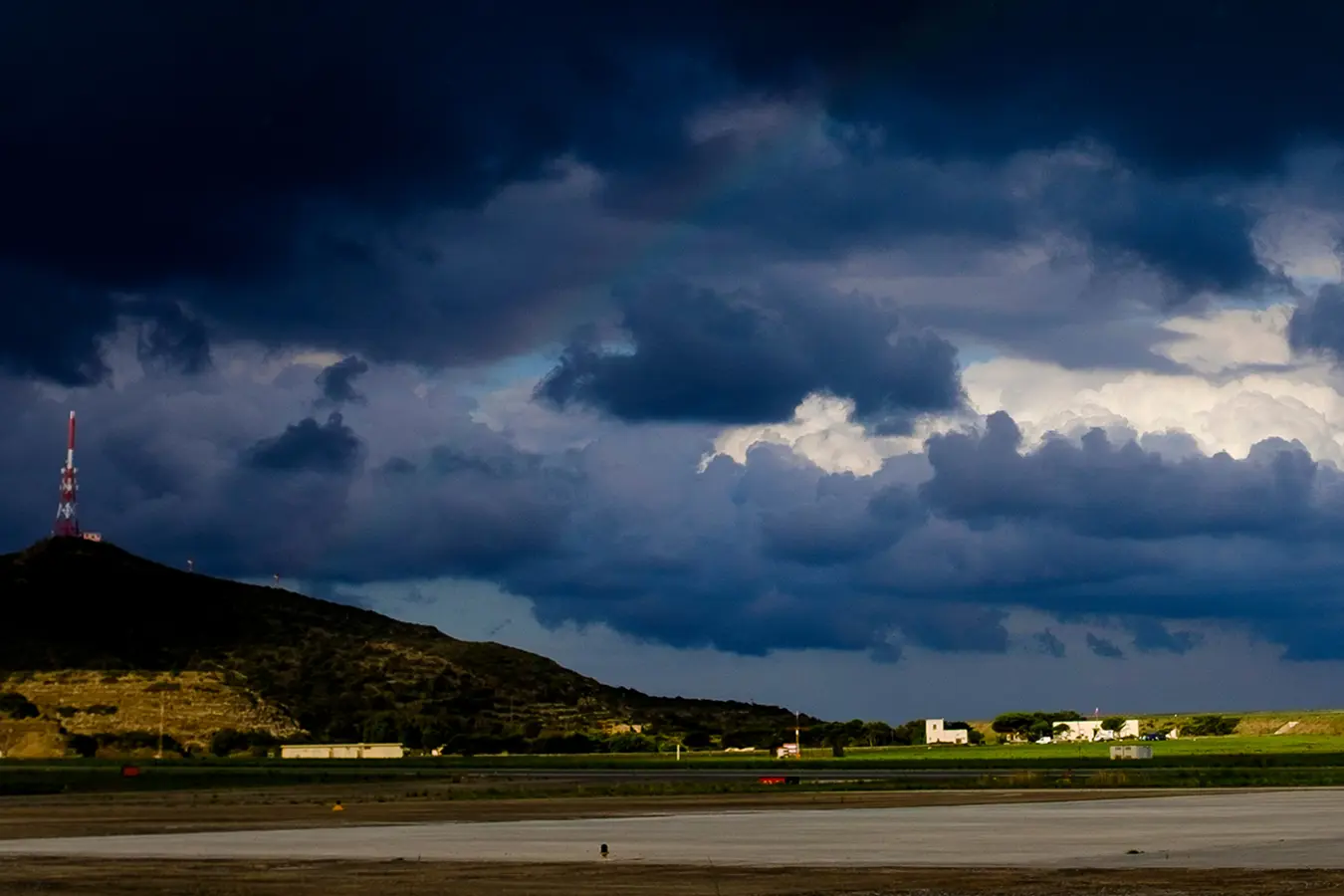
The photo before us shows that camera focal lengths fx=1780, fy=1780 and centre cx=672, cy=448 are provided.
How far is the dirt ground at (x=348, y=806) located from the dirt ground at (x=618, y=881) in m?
20.5

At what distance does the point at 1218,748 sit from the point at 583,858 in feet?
546

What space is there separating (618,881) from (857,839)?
1372 centimetres

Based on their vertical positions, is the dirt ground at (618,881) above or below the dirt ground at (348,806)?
below

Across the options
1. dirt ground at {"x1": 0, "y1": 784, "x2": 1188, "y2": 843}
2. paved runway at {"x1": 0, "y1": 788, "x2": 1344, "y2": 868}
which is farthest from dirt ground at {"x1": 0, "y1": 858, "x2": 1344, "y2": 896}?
dirt ground at {"x1": 0, "y1": 784, "x2": 1188, "y2": 843}

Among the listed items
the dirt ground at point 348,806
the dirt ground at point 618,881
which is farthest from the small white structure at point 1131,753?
the dirt ground at point 618,881

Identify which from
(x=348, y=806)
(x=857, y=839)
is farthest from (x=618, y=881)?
(x=348, y=806)

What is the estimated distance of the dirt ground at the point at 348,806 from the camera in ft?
207

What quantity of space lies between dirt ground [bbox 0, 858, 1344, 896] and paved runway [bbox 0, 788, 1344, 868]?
232 cm

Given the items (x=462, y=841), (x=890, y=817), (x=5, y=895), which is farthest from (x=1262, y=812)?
(x=5, y=895)

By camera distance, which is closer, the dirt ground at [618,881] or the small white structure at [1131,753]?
the dirt ground at [618,881]

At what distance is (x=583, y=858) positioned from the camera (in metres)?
42.0

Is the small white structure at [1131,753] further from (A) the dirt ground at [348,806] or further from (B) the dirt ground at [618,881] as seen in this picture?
(B) the dirt ground at [618,881]

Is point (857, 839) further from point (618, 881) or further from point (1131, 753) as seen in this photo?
point (1131, 753)

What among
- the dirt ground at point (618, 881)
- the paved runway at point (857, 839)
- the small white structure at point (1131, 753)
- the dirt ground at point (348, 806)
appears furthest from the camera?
the small white structure at point (1131, 753)
